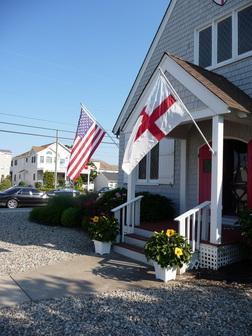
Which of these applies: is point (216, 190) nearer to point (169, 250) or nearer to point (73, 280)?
point (169, 250)

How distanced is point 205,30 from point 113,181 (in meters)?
54.4

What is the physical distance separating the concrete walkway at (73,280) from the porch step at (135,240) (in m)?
0.72

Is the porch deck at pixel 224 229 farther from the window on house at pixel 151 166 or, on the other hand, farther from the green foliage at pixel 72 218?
the green foliage at pixel 72 218

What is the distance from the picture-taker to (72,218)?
1226cm

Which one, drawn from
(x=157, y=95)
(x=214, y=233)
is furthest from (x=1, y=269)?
(x=157, y=95)

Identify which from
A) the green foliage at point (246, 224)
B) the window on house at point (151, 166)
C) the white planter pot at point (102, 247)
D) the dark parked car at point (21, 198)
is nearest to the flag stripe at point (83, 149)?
the white planter pot at point (102, 247)

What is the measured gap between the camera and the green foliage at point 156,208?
31.8 feet

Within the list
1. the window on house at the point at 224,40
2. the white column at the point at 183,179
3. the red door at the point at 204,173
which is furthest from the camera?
the white column at the point at 183,179

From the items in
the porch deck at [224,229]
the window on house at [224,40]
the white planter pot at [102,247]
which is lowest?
the white planter pot at [102,247]

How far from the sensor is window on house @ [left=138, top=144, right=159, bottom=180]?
1152 centimetres

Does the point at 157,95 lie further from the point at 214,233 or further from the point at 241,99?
the point at 214,233

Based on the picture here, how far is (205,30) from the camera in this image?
10.2 meters

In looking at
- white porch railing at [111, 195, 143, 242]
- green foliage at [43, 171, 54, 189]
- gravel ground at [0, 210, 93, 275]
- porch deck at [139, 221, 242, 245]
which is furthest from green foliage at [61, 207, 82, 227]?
green foliage at [43, 171, 54, 189]

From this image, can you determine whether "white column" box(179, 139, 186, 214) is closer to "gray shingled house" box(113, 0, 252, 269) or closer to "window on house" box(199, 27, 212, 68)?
"gray shingled house" box(113, 0, 252, 269)
